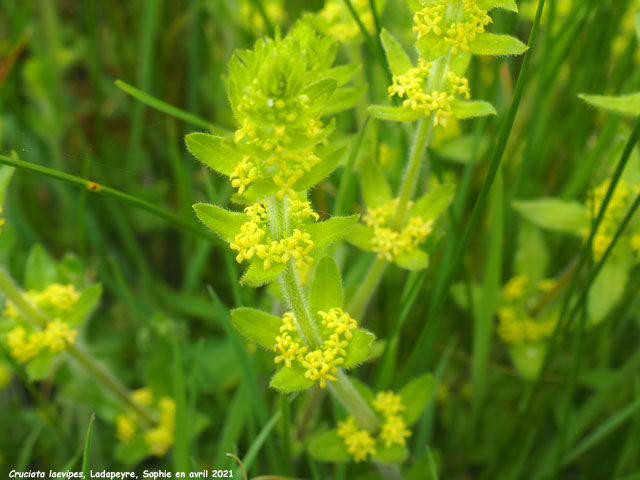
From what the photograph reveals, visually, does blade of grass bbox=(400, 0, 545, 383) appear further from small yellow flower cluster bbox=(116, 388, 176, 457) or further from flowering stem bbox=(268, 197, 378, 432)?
small yellow flower cluster bbox=(116, 388, 176, 457)

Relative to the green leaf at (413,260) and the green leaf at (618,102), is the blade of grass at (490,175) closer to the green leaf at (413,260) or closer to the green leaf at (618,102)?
the green leaf at (413,260)

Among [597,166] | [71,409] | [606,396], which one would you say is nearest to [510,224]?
[597,166]

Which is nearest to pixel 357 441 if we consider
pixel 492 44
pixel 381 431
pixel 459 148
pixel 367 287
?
pixel 381 431

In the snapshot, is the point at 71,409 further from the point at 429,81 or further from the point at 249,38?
the point at 429,81

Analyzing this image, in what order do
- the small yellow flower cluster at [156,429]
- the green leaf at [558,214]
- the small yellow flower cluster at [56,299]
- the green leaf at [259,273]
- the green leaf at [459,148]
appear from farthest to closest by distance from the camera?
the green leaf at [459,148] → the small yellow flower cluster at [156,429] → the green leaf at [558,214] → the small yellow flower cluster at [56,299] → the green leaf at [259,273]

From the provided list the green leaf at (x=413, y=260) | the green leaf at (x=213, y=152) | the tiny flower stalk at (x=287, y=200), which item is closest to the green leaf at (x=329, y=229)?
the tiny flower stalk at (x=287, y=200)
